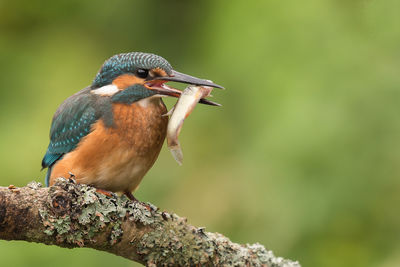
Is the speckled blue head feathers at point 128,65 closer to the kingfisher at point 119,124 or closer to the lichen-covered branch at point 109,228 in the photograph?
the kingfisher at point 119,124

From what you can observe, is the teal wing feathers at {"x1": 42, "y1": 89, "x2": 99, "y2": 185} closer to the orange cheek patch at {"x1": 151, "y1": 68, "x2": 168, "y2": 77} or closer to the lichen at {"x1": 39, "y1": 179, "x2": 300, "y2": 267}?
the orange cheek patch at {"x1": 151, "y1": 68, "x2": 168, "y2": 77}

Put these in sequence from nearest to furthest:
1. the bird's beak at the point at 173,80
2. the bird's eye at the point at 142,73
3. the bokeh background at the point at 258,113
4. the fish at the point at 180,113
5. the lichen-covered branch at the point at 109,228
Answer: the lichen-covered branch at the point at 109,228 → the fish at the point at 180,113 → the bird's beak at the point at 173,80 → the bird's eye at the point at 142,73 → the bokeh background at the point at 258,113

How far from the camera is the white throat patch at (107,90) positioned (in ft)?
9.36

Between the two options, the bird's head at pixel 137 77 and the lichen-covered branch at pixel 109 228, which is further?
the bird's head at pixel 137 77

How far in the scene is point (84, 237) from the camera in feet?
6.83

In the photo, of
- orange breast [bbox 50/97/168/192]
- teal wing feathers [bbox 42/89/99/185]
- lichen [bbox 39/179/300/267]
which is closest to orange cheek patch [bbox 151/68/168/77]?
orange breast [bbox 50/97/168/192]

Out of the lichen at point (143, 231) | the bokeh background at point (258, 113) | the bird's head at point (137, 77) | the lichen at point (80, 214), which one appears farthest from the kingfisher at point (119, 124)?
the bokeh background at point (258, 113)

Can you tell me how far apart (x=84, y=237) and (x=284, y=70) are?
1.90 metres

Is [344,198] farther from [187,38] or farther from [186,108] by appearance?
[187,38]

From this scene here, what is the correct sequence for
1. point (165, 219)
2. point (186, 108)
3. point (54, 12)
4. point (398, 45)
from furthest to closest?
point (54, 12), point (398, 45), point (186, 108), point (165, 219)

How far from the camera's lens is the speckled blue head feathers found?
9.01 feet

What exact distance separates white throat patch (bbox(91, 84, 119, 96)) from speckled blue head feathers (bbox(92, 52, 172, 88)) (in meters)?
0.02

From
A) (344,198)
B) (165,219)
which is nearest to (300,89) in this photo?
(344,198)

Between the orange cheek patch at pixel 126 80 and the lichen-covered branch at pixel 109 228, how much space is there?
637 millimetres
